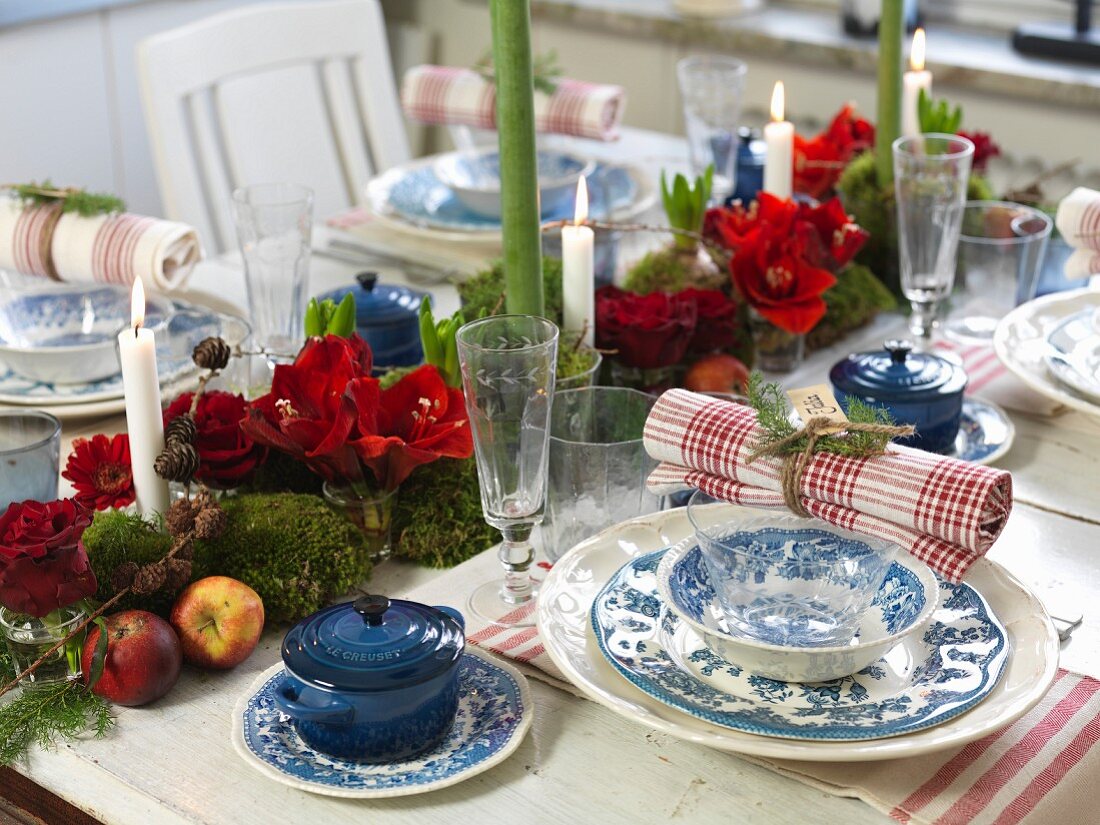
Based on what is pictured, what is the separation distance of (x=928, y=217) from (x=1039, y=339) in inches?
6.0

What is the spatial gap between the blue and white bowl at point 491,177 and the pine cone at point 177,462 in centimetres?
77

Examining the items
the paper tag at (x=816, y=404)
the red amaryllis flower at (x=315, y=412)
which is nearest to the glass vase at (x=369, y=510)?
the red amaryllis flower at (x=315, y=412)

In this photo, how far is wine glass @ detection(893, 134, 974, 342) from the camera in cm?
125

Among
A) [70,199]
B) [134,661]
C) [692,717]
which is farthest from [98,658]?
[70,199]

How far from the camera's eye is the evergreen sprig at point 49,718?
0.79 metres

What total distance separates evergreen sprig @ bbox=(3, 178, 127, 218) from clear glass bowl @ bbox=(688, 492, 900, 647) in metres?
0.80

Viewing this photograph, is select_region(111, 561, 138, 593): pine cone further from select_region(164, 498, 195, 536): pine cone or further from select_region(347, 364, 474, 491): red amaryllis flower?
select_region(347, 364, 474, 491): red amaryllis flower

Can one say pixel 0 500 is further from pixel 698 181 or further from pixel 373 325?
pixel 698 181

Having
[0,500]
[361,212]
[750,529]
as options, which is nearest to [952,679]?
[750,529]

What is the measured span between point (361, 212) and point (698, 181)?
62 cm

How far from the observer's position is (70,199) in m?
1.37

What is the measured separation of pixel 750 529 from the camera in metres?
0.84

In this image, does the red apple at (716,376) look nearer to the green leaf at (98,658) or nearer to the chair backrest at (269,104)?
the green leaf at (98,658)

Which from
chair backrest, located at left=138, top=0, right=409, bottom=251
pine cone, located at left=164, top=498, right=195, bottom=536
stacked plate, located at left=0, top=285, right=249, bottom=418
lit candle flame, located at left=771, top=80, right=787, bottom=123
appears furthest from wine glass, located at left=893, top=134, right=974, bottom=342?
chair backrest, located at left=138, top=0, right=409, bottom=251
